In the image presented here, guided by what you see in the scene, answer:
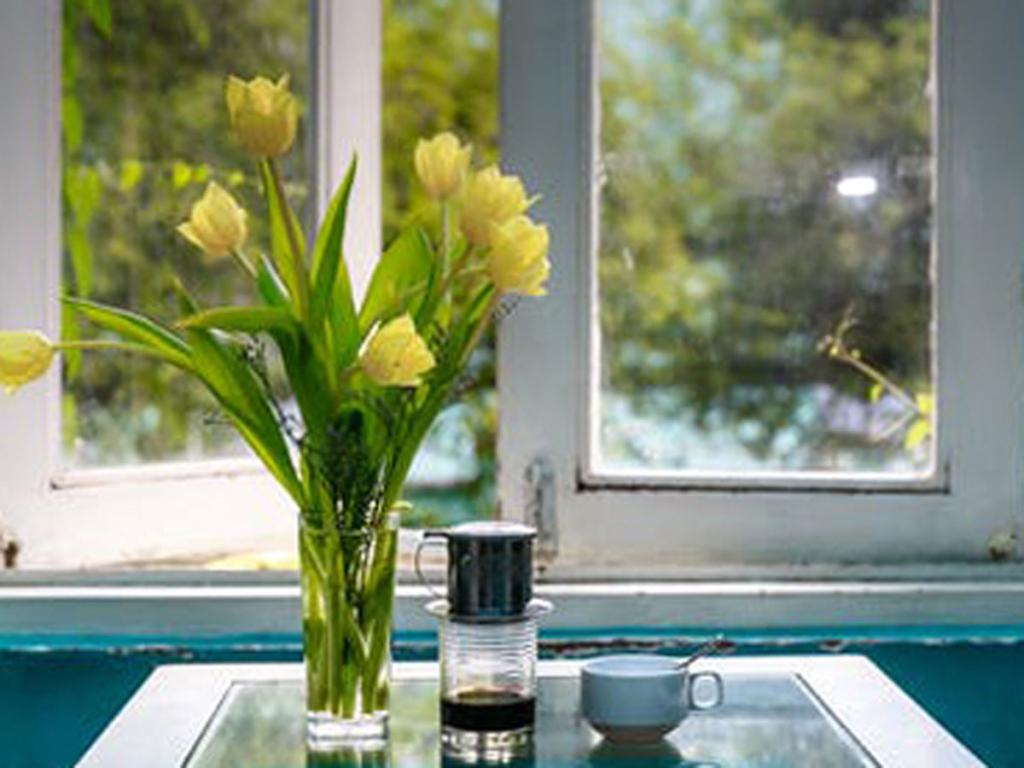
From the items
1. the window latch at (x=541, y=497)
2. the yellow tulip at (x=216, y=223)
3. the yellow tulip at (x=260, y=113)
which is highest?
the yellow tulip at (x=260, y=113)

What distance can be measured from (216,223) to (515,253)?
265mm

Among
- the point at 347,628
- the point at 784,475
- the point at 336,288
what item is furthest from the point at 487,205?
the point at 784,475

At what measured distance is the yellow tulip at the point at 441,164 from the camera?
163 centimetres

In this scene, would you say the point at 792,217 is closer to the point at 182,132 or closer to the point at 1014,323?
the point at 1014,323

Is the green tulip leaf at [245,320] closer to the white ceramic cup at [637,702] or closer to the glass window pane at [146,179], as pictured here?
the white ceramic cup at [637,702]

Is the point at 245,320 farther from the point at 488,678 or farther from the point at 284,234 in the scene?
the point at 488,678

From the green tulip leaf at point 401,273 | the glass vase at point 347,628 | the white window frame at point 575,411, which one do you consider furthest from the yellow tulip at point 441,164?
the white window frame at point 575,411

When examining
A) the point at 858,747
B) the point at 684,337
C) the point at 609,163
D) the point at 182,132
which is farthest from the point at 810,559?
the point at 182,132

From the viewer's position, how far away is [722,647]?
1657 millimetres

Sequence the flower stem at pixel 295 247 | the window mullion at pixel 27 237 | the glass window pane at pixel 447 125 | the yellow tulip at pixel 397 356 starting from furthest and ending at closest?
the glass window pane at pixel 447 125, the window mullion at pixel 27 237, the flower stem at pixel 295 247, the yellow tulip at pixel 397 356

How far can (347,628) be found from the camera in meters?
1.55

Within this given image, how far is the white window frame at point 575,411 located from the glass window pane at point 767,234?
0.15 ft

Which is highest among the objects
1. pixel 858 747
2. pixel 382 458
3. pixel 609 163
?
pixel 609 163

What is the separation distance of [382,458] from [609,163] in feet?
2.81
